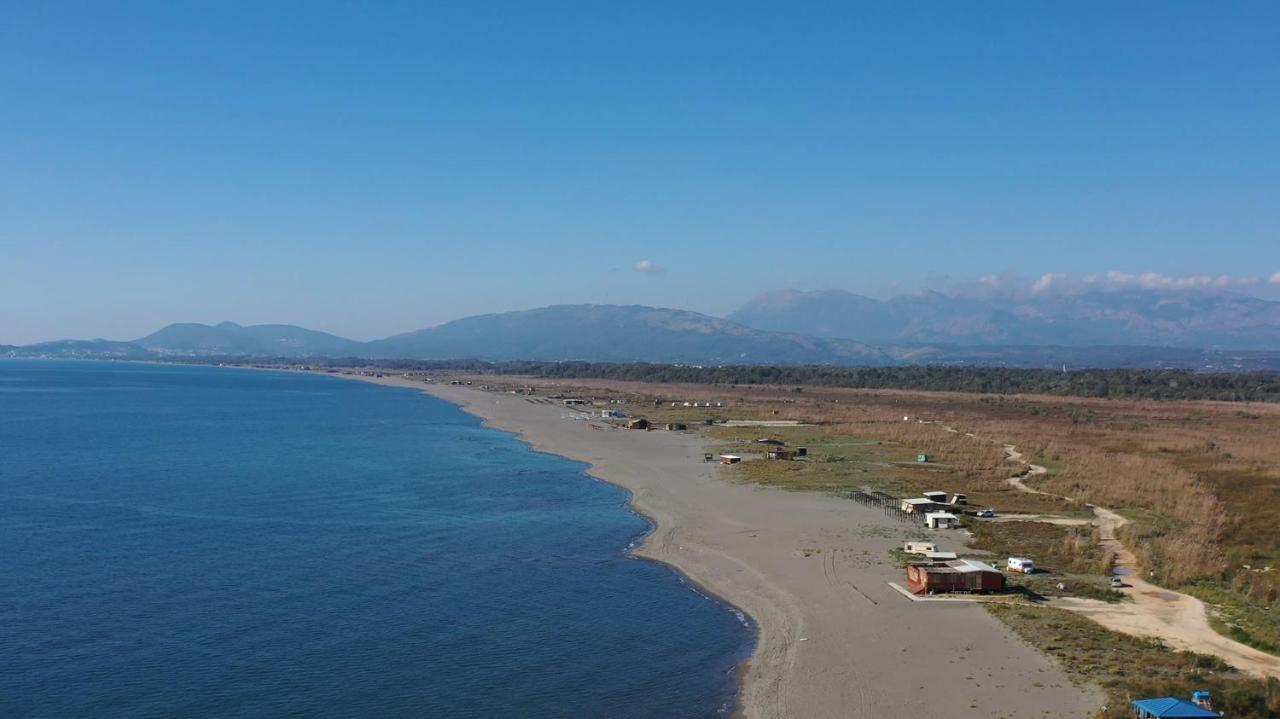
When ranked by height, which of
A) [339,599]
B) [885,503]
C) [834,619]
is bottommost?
[834,619]

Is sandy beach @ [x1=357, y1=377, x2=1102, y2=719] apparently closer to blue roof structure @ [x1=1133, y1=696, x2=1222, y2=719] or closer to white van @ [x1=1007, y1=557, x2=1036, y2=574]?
blue roof structure @ [x1=1133, y1=696, x2=1222, y2=719]

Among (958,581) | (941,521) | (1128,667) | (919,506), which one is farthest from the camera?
(919,506)

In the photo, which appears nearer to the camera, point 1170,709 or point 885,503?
point 1170,709

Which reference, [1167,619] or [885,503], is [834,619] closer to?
[1167,619]

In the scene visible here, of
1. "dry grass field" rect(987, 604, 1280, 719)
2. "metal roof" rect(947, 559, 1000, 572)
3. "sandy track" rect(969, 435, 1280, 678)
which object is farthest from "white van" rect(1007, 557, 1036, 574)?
"dry grass field" rect(987, 604, 1280, 719)

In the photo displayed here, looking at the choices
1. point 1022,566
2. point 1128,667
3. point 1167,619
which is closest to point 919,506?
point 1022,566
